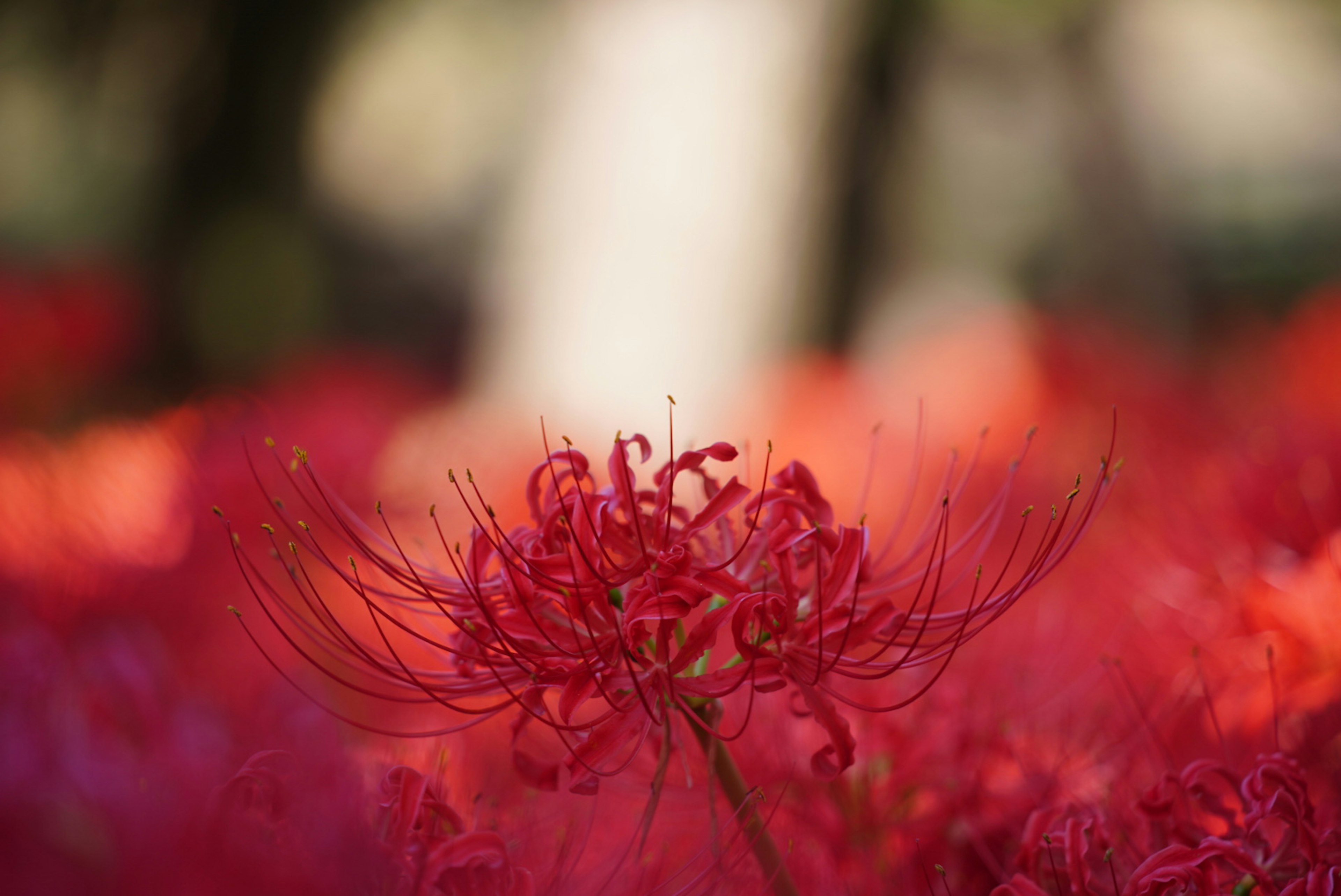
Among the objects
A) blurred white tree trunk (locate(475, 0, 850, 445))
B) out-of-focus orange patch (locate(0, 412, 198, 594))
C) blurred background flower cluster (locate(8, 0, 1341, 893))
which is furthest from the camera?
blurred white tree trunk (locate(475, 0, 850, 445))

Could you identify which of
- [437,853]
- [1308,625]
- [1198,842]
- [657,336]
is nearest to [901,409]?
[657,336]

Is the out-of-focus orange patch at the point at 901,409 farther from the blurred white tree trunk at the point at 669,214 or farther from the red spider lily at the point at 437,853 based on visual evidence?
the red spider lily at the point at 437,853

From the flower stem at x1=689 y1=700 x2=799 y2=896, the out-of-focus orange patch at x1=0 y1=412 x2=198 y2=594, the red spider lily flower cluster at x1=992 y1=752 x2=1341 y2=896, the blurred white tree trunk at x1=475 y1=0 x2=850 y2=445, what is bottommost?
the red spider lily flower cluster at x1=992 y1=752 x2=1341 y2=896

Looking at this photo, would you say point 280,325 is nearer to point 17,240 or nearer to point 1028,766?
point 17,240

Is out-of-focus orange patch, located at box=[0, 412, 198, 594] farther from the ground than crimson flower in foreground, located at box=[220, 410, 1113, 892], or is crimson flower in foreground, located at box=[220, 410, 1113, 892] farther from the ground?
out-of-focus orange patch, located at box=[0, 412, 198, 594]

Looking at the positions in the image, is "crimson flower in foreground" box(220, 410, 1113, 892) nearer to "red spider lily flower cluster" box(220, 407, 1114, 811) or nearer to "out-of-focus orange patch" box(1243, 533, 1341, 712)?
"red spider lily flower cluster" box(220, 407, 1114, 811)

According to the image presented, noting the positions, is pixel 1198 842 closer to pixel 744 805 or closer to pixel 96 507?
pixel 744 805

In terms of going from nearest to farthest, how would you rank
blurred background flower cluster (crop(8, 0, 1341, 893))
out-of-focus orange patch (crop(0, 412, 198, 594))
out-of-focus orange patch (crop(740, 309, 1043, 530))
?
blurred background flower cluster (crop(8, 0, 1341, 893)) → out-of-focus orange patch (crop(0, 412, 198, 594)) → out-of-focus orange patch (crop(740, 309, 1043, 530))

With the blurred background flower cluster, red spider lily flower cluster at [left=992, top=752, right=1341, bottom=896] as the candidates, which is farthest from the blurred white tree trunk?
red spider lily flower cluster at [left=992, top=752, right=1341, bottom=896]

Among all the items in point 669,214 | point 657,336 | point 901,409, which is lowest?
point 901,409
